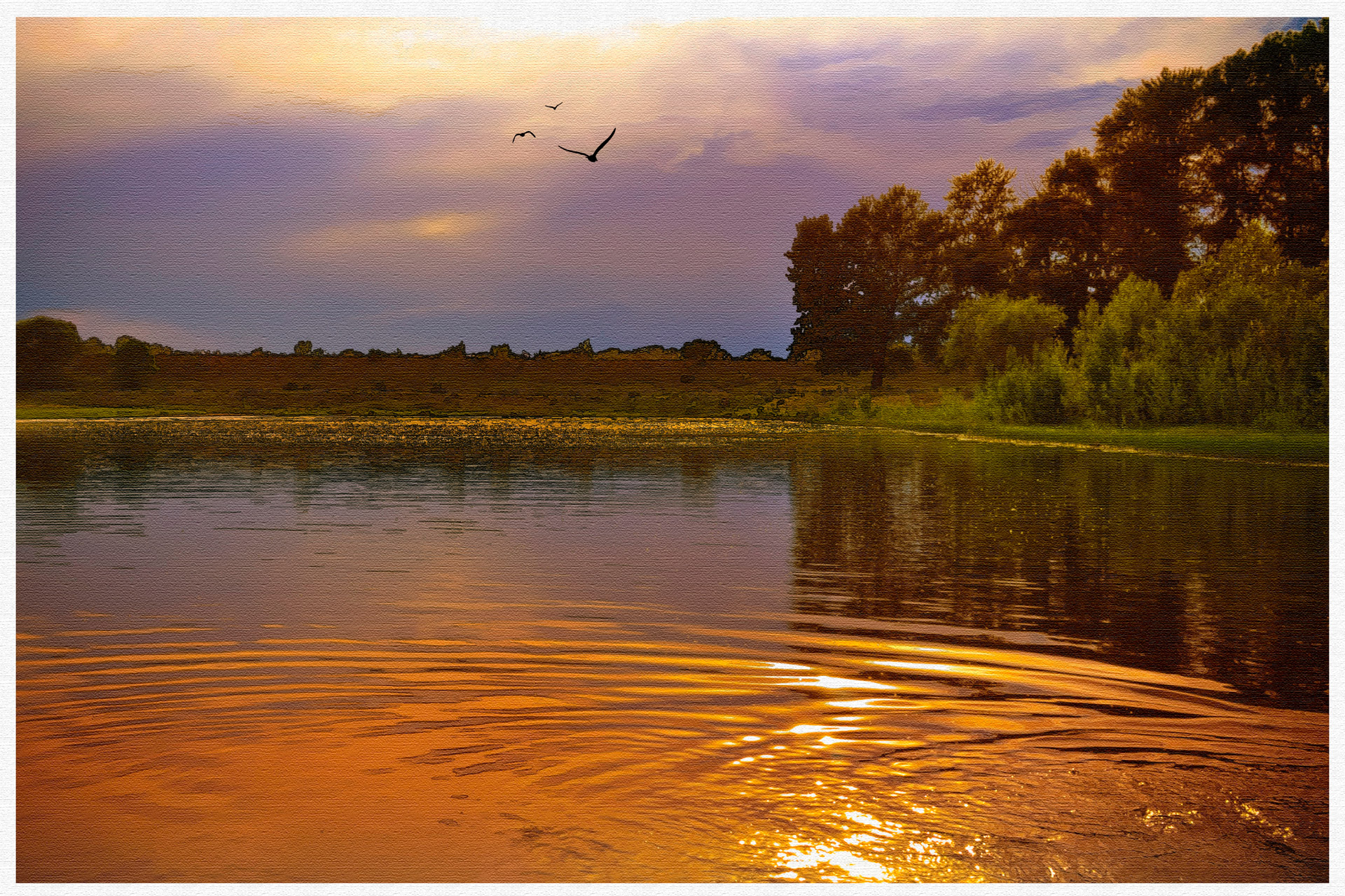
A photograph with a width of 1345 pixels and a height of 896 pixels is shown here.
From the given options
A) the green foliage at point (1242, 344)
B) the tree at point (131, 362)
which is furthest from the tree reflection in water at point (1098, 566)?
the tree at point (131, 362)

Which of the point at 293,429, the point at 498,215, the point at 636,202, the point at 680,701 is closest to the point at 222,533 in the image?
the point at 498,215

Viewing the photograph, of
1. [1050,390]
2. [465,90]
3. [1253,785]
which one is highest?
[465,90]

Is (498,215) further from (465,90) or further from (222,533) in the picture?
(222,533)

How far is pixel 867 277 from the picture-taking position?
26125 millimetres

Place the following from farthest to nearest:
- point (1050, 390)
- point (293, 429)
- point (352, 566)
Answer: point (293, 429) < point (1050, 390) < point (352, 566)

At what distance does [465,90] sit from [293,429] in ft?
77.5

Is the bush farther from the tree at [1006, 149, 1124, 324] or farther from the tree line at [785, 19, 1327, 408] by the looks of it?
the tree at [1006, 149, 1124, 324]

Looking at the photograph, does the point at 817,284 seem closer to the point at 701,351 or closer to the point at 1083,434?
the point at 701,351

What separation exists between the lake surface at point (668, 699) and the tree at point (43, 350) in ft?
5.82

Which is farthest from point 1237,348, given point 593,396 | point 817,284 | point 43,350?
point 43,350

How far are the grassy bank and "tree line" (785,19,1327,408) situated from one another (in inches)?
90.5

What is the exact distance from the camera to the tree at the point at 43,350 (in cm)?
1067

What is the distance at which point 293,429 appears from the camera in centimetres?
3184

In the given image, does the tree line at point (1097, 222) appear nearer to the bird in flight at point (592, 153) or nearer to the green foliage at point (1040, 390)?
the green foliage at point (1040, 390)
